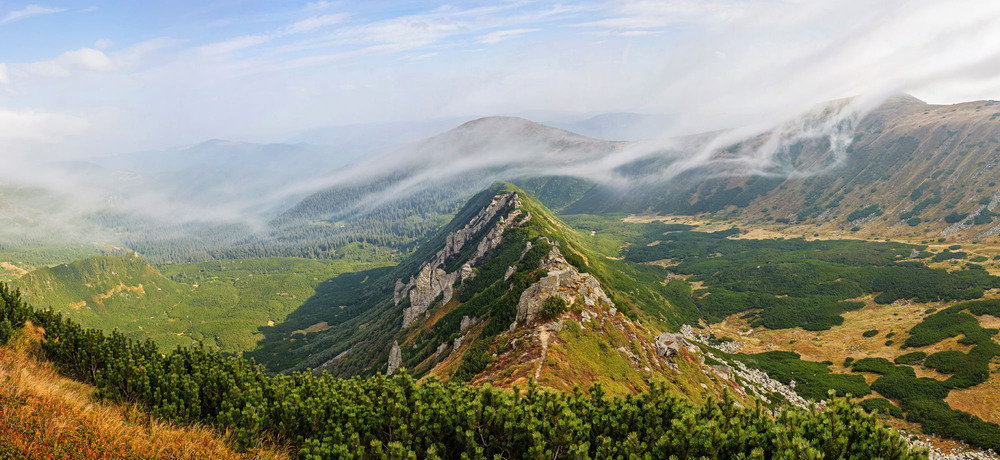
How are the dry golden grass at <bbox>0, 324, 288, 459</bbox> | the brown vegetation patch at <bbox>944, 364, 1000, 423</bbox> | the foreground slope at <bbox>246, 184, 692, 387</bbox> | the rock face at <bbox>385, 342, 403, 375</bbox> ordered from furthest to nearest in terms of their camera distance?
the rock face at <bbox>385, 342, 403, 375</bbox>, the brown vegetation patch at <bbox>944, 364, 1000, 423</bbox>, the foreground slope at <bbox>246, 184, 692, 387</bbox>, the dry golden grass at <bbox>0, 324, 288, 459</bbox>

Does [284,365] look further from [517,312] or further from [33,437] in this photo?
[33,437]

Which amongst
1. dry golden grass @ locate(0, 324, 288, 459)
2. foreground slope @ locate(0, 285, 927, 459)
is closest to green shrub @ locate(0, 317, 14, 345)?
foreground slope @ locate(0, 285, 927, 459)

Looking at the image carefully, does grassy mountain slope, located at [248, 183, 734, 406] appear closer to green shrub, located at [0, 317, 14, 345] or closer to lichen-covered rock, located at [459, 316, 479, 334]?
lichen-covered rock, located at [459, 316, 479, 334]

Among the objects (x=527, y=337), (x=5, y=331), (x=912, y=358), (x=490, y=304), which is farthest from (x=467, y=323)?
(x=912, y=358)

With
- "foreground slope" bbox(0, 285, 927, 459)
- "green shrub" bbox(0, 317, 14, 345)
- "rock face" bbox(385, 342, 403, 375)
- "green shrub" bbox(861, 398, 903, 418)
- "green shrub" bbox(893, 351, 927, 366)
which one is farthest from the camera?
"rock face" bbox(385, 342, 403, 375)

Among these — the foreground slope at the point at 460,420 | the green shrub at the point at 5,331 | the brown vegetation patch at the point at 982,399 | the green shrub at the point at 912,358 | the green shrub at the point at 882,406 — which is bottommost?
the green shrub at the point at 912,358

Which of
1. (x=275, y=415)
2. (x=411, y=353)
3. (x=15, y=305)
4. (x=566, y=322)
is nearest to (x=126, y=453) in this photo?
(x=275, y=415)

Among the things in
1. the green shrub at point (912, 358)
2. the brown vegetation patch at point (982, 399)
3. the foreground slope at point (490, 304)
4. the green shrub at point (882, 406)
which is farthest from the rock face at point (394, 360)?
the green shrub at point (912, 358)

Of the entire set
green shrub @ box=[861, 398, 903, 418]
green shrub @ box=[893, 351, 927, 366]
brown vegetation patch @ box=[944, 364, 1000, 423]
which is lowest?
green shrub @ box=[893, 351, 927, 366]

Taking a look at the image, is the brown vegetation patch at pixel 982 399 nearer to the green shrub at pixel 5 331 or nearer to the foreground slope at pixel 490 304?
the foreground slope at pixel 490 304
